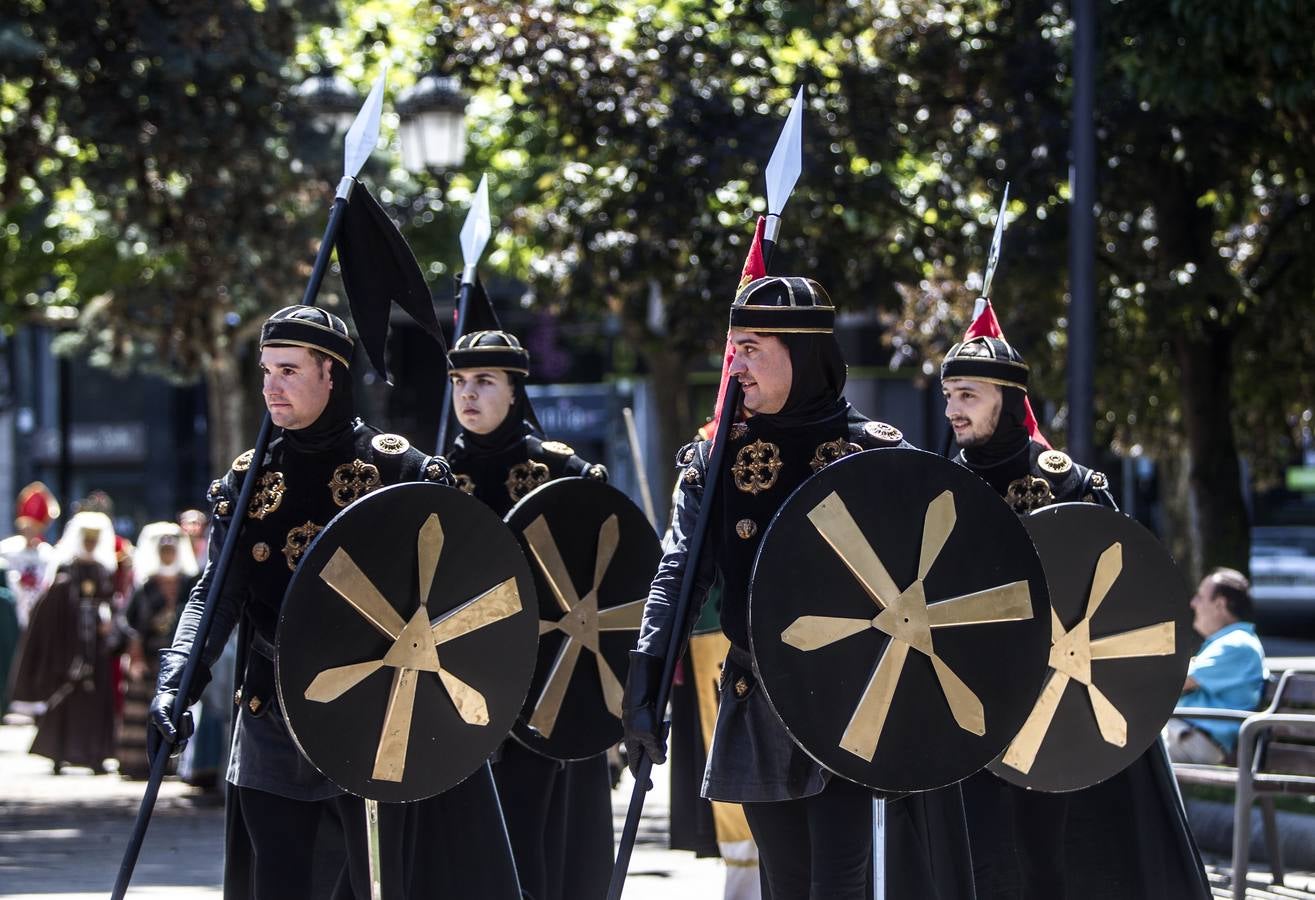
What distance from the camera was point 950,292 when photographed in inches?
574

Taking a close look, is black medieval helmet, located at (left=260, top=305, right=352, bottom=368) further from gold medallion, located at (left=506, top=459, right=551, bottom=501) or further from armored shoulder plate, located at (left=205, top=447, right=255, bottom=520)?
gold medallion, located at (left=506, top=459, right=551, bottom=501)

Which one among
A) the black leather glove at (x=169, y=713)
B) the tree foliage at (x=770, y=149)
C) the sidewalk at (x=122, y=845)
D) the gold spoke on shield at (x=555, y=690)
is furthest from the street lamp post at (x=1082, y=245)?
the black leather glove at (x=169, y=713)

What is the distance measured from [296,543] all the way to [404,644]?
39 cm

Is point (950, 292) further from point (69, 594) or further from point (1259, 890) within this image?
point (1259, 890)

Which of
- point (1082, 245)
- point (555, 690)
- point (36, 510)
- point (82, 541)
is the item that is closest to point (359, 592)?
point (555, 690)

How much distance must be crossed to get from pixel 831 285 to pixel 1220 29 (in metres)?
2.74

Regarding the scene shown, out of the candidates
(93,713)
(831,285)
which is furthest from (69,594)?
(831,285)

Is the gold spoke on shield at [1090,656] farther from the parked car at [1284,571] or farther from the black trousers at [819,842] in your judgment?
the parked car at [1284,571]

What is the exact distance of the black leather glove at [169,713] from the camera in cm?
497

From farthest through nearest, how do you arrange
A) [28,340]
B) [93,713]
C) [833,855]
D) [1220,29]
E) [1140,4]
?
1. [28,340]
2. [93,713]
3. [1140,4]
4. [1220,29]
5. [833,855]

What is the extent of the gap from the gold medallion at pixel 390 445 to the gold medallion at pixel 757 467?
92 centimetres

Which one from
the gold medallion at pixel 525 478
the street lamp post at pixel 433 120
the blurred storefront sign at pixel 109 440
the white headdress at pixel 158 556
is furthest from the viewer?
the blurred storefront sign at pixel 109 440

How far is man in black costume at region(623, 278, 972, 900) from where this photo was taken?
4633 mm

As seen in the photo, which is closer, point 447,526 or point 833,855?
point 833,855
